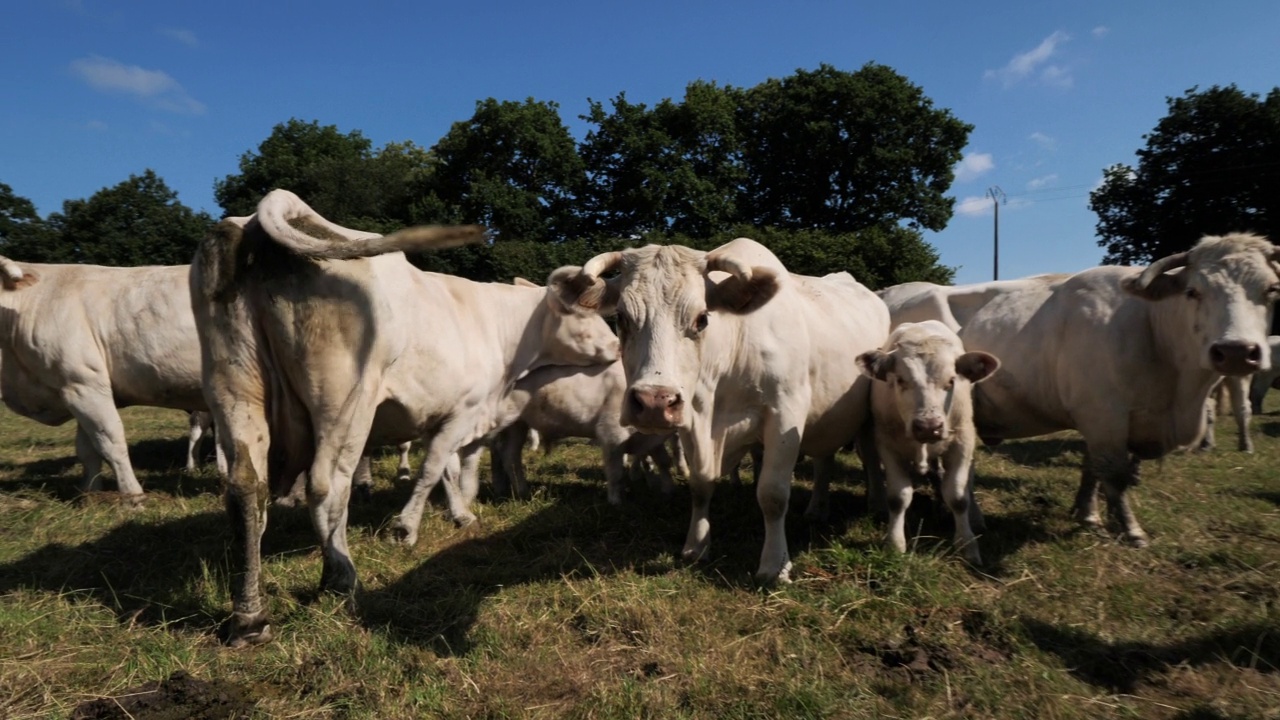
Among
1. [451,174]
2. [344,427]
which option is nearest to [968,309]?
[344,427]

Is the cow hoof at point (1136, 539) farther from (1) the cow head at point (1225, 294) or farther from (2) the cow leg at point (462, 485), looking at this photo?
(2) the cow leg at point (462, 485)

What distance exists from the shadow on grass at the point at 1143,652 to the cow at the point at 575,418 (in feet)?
13.2

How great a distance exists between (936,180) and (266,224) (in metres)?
36.1

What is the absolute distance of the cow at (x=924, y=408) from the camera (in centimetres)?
500

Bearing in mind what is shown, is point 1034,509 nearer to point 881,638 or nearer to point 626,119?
point 881,638

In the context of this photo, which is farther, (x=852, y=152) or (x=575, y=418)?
(x=852, y=152)

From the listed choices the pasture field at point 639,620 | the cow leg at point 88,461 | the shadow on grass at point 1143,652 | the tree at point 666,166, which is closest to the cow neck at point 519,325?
the pasture field at point 639,620

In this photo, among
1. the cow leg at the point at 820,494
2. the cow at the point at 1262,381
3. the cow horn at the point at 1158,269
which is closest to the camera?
the cow horn at the point at 1158,269

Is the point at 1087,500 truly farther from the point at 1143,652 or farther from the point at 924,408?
the point at 1143,652

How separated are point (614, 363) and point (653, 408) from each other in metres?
3.82

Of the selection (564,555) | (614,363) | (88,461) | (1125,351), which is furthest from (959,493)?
(88,461)

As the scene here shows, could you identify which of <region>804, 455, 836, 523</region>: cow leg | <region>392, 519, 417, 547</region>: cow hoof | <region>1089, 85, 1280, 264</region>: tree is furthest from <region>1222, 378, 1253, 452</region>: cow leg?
<region>1089, 85, 1280, 264</region>: tree

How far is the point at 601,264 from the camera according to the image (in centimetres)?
471

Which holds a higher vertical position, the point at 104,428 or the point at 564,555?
the point at 104,428
